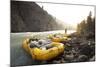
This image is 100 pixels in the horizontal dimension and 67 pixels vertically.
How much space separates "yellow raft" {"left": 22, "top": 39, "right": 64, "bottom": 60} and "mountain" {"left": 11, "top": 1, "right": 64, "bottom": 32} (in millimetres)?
169

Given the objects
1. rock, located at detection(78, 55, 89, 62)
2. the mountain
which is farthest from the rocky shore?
the mountain

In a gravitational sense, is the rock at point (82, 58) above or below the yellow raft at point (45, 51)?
below

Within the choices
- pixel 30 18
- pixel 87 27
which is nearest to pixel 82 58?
pixel 87 27

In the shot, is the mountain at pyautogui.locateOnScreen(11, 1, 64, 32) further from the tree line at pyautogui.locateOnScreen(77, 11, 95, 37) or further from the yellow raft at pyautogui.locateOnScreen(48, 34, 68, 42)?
the tree line at pyautogui.locateOnScreen(77, 11, 95, 37)

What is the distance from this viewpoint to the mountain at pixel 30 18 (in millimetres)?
2117

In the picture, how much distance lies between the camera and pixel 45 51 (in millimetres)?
2221

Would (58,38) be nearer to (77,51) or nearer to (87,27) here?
(77,51)

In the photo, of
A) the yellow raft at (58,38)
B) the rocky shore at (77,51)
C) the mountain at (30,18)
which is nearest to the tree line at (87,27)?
the rocky shore at (77,51)

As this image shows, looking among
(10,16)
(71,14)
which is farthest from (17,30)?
(71,14)

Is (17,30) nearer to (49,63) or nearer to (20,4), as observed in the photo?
(20,4)

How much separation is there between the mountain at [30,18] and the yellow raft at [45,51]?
0.17 metres

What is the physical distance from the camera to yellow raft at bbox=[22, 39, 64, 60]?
7.13 feet

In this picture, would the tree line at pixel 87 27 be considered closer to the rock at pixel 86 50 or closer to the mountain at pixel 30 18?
the rock at pixel 86 50
